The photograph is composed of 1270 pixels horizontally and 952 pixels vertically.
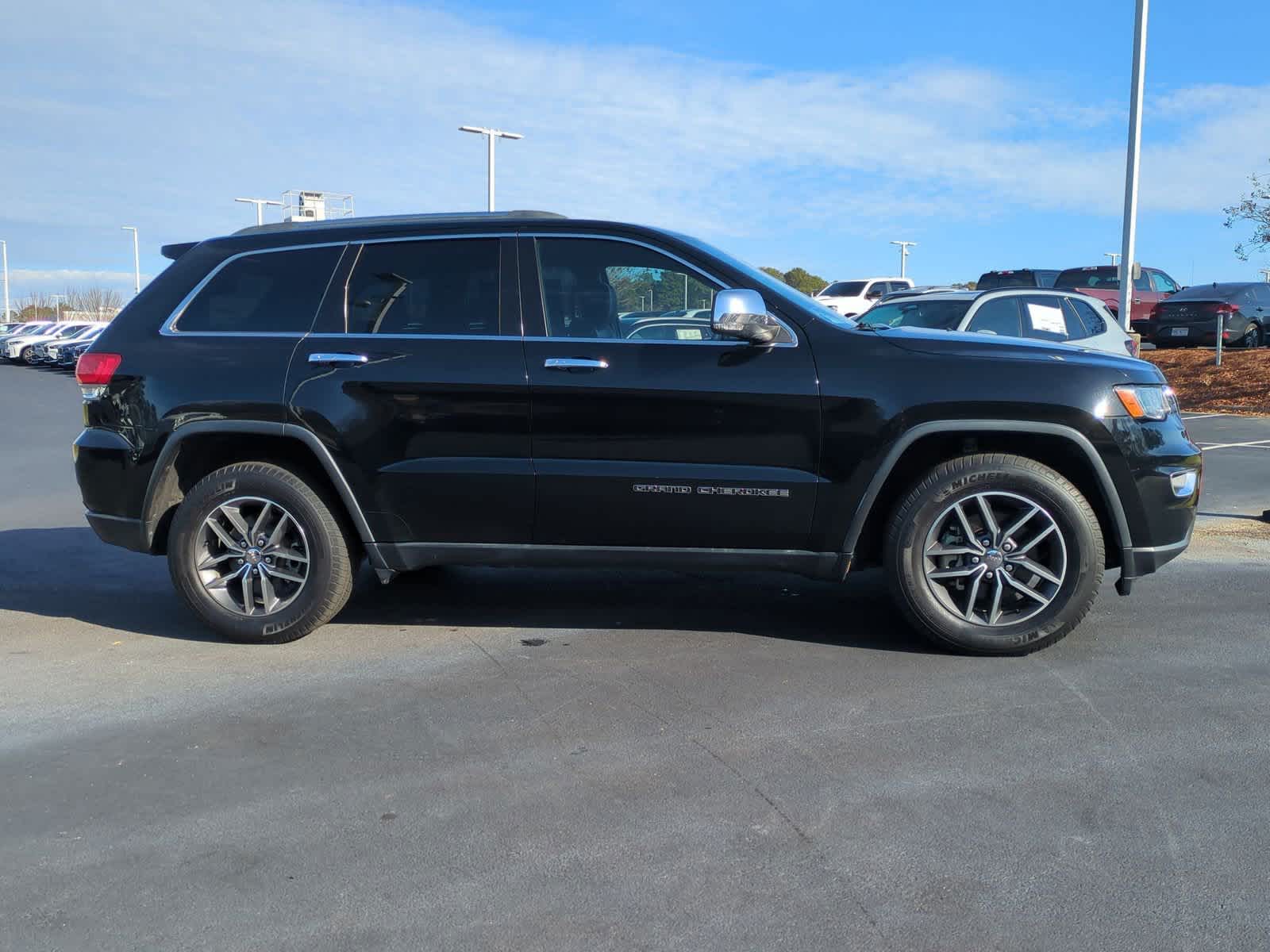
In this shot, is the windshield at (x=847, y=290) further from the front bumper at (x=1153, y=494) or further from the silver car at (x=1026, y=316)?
the front bumper at (x=1153, y=494)

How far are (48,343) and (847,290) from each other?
2835 centimetres

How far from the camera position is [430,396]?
15.8ft

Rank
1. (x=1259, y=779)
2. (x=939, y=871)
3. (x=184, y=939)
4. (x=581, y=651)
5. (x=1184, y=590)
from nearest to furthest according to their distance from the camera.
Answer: (x=184, y=939), (x=939, y=871), (x=1259, y=779), (x=581, y=651), (x=1184, y=590)

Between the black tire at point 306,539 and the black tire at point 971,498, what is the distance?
2.45 m

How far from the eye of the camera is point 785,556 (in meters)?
4.78

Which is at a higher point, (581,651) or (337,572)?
(337,572)

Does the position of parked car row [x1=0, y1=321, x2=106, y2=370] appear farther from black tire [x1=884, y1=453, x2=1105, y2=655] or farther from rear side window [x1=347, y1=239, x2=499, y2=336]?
black tire [x1=884, y1=453, x2=1105, y2=655]

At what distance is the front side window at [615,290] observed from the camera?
4.84m

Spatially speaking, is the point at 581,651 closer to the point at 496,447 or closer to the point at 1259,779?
the point at 496,447

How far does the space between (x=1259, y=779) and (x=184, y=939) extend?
3156 millimetres

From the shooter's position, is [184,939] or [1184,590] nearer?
[184,939]

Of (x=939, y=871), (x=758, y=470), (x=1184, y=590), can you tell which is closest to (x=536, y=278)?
(x=758, y=470)

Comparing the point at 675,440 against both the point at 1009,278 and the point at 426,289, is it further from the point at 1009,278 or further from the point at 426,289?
the point at 1009,278

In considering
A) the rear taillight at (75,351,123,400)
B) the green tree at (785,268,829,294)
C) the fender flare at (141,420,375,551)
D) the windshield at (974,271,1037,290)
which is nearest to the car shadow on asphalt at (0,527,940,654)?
the fender flare at (141,420,375,551)
